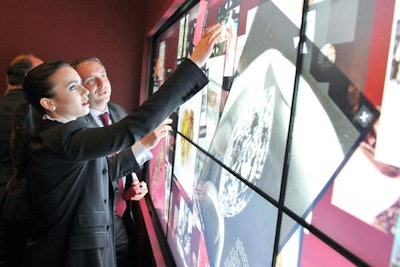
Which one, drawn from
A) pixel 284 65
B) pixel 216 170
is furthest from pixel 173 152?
pixel 284 65

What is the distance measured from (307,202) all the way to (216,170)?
1.85 feet

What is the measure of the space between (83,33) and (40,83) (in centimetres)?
236

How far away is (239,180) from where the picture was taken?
95 cm

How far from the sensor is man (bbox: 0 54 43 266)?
5.11ft

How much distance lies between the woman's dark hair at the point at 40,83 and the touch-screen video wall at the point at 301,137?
565 mm

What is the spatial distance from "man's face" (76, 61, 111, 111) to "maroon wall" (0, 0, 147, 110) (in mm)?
1756

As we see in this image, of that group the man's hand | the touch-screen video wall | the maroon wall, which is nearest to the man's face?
the man's hand

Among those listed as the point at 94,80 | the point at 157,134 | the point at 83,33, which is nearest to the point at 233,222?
the point at 157,134

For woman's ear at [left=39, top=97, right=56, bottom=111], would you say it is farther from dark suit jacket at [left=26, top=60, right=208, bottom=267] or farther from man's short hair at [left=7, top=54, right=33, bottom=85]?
man's short hair at [left=7, top=54, right=33, bottom=85]

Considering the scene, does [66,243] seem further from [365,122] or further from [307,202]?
[365,122]

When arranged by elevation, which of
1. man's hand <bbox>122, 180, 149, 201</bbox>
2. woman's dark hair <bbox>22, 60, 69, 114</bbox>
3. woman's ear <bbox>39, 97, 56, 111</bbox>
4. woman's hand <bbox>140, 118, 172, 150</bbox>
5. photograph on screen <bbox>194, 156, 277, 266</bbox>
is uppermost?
woman's dark hair <bbox>22, 60, 69, 114</bbox>

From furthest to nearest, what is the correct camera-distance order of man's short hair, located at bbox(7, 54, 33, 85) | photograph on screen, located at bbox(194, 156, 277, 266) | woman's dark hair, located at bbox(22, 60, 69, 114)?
1. man's short hair, located at bbox(7, 54, 33, 85)
2. woman's dark hair, located at bbox(22, 60, 69, 114)
3. photograph on screen, located at bbox(194, 156, 277, 266)

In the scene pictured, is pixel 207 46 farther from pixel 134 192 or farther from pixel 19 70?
pixel 19 70

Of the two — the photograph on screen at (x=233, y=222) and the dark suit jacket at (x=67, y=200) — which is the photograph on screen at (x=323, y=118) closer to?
the photograph on screen at (x=233, y=222)
